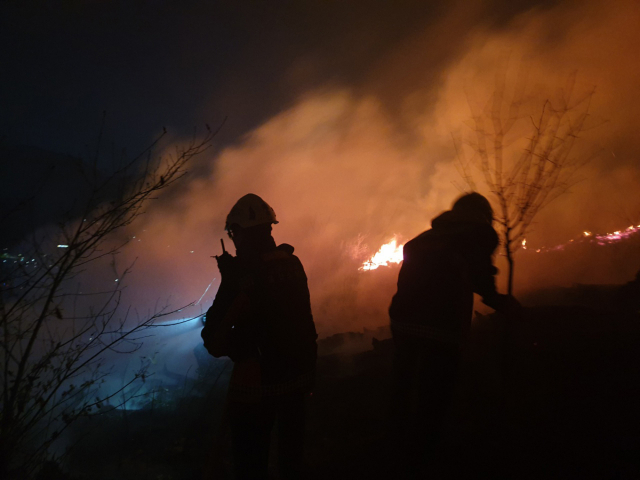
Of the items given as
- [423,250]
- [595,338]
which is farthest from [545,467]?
[595,338]

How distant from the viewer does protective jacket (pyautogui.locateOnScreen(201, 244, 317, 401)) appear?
6.15 feet

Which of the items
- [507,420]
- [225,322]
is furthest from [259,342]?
[507,420]

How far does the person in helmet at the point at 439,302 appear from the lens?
2490 mm

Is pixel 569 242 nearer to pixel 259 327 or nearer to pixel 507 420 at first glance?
pixel 507 420

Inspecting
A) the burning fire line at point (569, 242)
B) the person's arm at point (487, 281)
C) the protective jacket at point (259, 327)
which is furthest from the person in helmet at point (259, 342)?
the burning fire line at point (569, 242)

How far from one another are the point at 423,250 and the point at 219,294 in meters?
1.80

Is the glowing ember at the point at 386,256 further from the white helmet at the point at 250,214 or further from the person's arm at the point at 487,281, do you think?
the white helmet at the point at 250,214

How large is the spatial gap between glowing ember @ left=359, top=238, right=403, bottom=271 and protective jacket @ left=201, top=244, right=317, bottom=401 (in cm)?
1856

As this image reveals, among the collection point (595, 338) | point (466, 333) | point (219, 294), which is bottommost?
point (595, 338)

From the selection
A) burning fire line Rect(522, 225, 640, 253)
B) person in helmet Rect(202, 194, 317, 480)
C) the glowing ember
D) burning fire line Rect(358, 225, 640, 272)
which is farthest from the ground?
the glowing ember

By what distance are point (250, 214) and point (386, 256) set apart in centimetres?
1917

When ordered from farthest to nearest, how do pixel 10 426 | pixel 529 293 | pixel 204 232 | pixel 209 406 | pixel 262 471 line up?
pixel 204 232, pixel 529 293, pixel 209 406, pixel 10 426, pixel 262 471

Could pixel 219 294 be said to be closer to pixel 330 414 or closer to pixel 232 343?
pixel 232 343

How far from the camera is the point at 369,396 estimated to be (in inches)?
206
